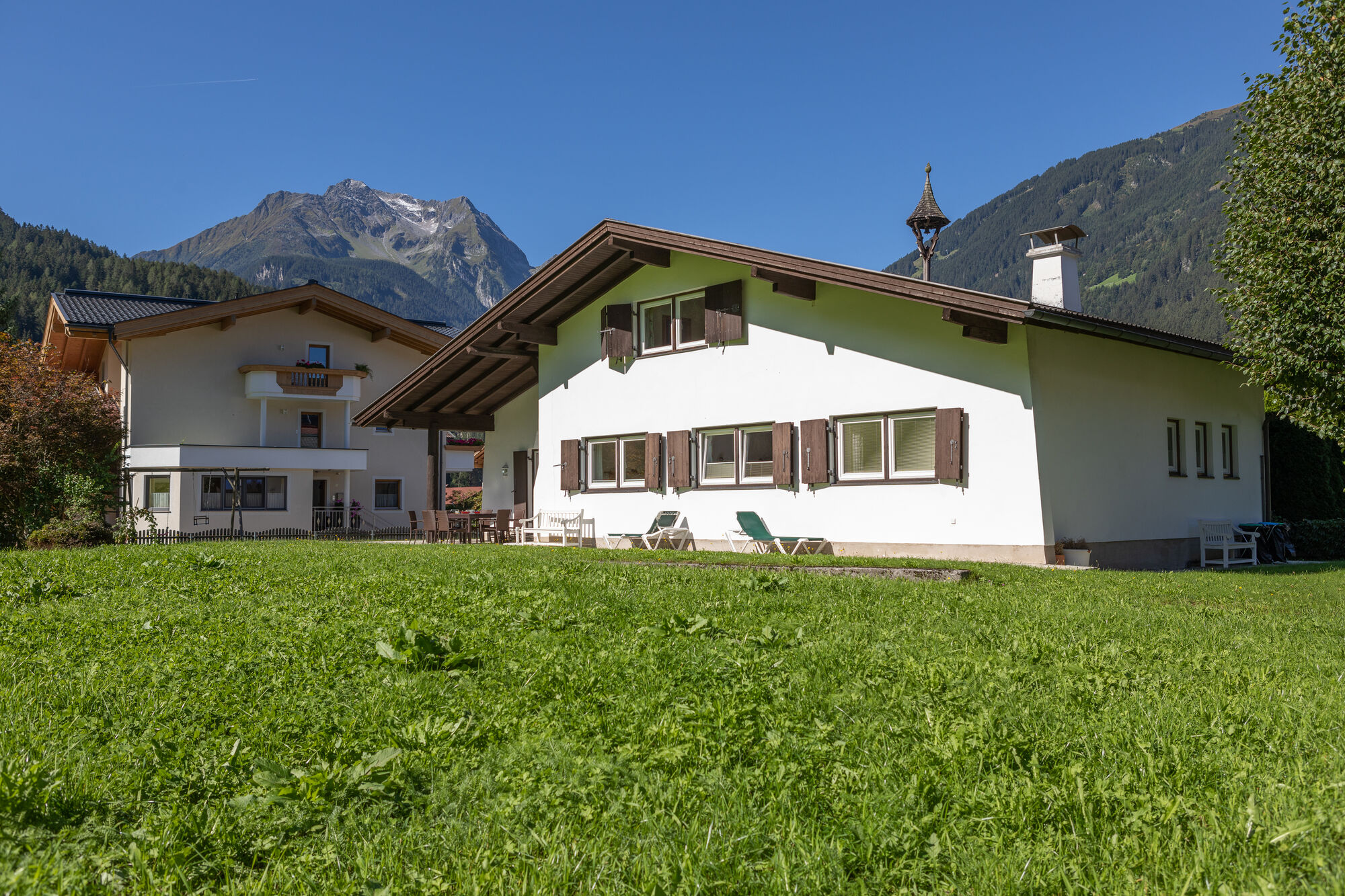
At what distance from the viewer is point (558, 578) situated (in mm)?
8648

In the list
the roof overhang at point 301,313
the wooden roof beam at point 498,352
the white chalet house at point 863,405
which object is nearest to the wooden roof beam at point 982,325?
the white chalet house at point 863,405

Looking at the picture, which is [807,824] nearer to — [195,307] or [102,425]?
[102,425]

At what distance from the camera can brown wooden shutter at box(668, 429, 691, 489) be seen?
1812 centimetres

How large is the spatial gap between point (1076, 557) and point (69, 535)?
17.7m

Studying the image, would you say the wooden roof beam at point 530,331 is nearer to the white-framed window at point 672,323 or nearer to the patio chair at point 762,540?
the white-framed window at point 672,323

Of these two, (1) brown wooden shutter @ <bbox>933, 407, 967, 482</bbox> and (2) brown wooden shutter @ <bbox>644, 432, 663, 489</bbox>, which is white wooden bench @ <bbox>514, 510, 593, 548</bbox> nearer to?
(2) brown wooden shutter @ <bbox>644, 432, 663, 489</bbox>

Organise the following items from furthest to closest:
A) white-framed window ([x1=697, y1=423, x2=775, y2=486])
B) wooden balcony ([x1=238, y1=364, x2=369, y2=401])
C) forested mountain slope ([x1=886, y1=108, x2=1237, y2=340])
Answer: forested mountain slope ([x1=886, y1=108, x2=1237, y2=340]) < wooden balcony ([x1=238, y1=364, x2=369, y2=401]) < white-framed window ([x1=697, y1=423, x2=775, y2=486])

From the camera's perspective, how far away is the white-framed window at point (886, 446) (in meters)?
15.0

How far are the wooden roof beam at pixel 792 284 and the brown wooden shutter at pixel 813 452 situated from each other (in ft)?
7.00

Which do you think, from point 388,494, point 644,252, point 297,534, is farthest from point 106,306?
point 644,252

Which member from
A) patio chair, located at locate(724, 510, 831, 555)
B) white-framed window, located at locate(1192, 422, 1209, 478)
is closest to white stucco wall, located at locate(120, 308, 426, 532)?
patio chair, located at locate(724, 510, 831, 555)

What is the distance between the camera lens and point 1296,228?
14102 millimetres

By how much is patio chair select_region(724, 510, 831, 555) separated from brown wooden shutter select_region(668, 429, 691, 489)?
4.60 ft

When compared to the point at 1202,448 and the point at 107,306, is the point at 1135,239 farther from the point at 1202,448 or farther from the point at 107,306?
the point at 107,306
